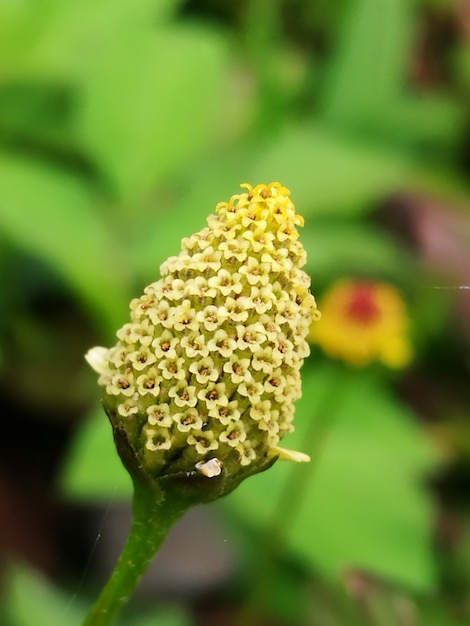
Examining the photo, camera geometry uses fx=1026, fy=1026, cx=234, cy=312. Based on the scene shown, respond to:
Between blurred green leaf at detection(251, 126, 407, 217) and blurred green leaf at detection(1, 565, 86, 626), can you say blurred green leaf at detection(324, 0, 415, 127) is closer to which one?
blurred green leaf at detection(251, 126, 407, 217)

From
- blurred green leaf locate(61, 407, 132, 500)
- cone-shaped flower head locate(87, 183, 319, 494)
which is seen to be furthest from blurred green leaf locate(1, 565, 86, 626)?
cone-shaped flower head locate(87, 183, 319, 494)

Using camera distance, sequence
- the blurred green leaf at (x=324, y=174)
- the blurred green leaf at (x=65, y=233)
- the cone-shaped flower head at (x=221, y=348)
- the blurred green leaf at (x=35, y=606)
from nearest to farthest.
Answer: the cone-shaped flower head at (x=221, y=348) → the blurred green leaf at (x=35, y=606) → the blurred green leaf at (x=65, y=233) → the blurred green leaf at (x=324, y=174)

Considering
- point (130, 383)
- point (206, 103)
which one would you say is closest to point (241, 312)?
point (130, 383)

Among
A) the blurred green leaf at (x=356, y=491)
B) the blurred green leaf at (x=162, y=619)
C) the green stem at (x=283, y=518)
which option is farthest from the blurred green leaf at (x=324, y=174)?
the blurred green leaf at (x=162, y=619)

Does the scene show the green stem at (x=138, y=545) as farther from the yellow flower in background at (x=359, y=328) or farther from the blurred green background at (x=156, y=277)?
the yellow flower in background at (x=359, y=328)

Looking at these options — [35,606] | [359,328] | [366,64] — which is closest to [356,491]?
[359,328]

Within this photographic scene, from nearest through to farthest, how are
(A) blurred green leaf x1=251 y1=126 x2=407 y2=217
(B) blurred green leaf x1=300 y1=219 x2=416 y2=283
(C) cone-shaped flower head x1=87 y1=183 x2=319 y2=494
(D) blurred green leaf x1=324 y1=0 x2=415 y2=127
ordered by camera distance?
(C) cone-shaped flower head x1=87 y1=183 x2=319 y2=494, (B) blurred green leaf x1=300 y1=219 x2=416 y2=283, (A) blurred green leaf x1=251 y1=126 x2=407 y2=217, (D) blurred green leaf x1=324 y1=0 x2=415 y2=127

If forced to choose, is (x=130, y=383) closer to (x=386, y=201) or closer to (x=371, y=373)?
(x=371, y=373)
